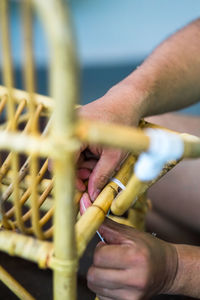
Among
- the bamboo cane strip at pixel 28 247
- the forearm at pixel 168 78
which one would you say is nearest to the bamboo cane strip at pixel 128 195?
the bamboo cane strip at pixel 28 247

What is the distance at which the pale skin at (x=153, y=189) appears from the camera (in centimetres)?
48

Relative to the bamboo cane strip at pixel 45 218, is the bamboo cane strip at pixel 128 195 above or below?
above

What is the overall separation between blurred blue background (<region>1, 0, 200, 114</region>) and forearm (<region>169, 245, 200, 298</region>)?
1522 millimetres

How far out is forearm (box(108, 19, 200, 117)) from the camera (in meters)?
0.67

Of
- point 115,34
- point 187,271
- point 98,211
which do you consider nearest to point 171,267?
point 187,271

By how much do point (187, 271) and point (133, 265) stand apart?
0.36ft

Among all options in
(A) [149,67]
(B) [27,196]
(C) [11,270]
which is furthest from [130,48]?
(B) [27,196]

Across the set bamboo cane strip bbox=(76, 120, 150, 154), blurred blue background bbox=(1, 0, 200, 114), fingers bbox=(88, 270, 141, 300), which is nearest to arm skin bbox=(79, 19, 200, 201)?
fingers bbox=(88, 270, 141, 300)

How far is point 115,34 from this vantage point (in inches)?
85.3

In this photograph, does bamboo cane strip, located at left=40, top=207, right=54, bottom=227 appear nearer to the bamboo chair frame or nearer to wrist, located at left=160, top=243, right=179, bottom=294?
the bamboo chair frame

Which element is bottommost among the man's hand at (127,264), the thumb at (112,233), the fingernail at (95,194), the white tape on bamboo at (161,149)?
the man's hand at (127,264)

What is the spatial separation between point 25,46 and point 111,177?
0.28 meters

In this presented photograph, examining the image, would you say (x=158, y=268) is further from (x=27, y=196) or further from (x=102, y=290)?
(x=27, y=196)

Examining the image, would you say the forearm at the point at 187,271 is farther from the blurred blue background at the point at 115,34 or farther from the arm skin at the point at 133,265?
the blurred blue background at the point at 115,34
